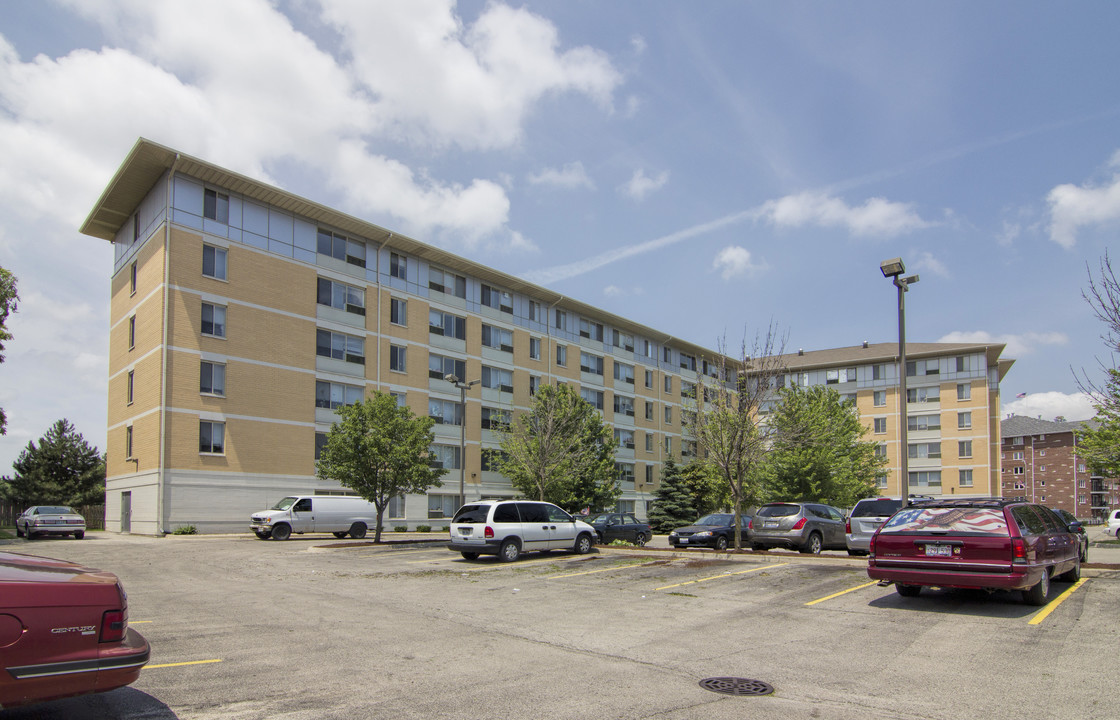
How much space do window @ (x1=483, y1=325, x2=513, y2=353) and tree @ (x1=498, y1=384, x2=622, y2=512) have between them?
4526mm

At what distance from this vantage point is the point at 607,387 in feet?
195

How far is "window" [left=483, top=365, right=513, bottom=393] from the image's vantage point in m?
49.8

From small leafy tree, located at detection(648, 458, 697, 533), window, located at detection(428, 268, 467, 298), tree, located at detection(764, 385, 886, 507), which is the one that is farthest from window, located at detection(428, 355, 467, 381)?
tree, located at detection(764, 385, 886, 507)

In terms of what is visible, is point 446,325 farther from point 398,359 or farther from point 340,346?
point 340,346

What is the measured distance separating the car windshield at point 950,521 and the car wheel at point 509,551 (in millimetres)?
10745

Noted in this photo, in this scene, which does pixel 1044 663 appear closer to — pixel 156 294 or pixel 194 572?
pixel 194 572

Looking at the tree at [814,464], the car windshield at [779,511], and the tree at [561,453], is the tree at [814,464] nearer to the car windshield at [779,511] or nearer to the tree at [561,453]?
the tree at [561,453]

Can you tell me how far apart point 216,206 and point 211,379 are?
8354 mm

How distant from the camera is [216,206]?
36.7m

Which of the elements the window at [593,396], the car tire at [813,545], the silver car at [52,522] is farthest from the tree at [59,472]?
the car tire at [813,545]

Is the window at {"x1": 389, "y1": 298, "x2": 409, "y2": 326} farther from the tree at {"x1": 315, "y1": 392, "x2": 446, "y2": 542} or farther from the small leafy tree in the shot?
the small leafy tree

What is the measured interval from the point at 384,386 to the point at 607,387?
2145 cm

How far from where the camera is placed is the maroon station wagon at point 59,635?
441 centimetres

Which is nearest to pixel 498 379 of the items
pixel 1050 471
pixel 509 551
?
pixel 509 551
